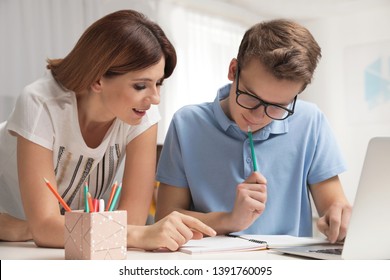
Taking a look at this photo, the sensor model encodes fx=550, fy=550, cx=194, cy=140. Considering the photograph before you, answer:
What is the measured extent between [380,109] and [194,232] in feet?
14.3

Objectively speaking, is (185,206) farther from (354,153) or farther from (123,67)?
(354,153)

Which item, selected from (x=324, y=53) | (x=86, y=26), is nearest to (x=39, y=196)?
(x=86, y=26)

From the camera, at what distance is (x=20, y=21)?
372cm

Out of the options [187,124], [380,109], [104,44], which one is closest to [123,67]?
[104,44]

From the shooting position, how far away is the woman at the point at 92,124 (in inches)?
49.8

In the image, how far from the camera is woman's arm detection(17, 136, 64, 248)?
3.93ft

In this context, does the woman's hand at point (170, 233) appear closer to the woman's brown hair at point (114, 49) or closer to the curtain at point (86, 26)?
the woman's brown hair at point (114, 49)

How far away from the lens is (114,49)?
129 cm

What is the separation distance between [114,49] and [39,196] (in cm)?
38

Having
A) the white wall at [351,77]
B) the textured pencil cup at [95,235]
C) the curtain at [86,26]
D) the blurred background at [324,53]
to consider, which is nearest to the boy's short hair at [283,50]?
the textured pencil cup at [95,235]

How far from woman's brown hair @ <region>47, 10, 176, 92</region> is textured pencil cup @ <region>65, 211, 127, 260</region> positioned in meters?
0.46

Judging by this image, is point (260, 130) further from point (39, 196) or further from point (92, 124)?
point (39, 196)

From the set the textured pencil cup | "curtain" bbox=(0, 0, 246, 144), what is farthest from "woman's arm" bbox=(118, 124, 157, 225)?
"curtain" bbox=(0, 0, 246, 144)

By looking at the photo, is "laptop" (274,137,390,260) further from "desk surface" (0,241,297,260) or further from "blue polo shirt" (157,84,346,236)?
"blue polo shirt" (157,84,346,236)
